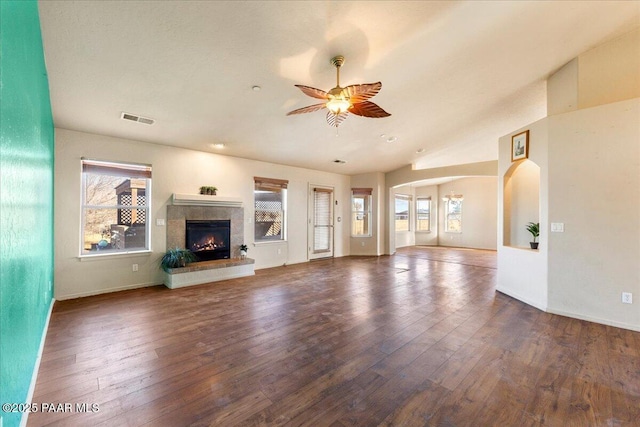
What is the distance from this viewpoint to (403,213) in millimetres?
11133

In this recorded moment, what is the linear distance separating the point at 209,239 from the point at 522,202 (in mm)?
6263

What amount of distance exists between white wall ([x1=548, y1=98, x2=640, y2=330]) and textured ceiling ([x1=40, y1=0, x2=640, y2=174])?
1.08 meters

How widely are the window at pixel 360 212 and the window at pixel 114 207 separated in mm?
5781

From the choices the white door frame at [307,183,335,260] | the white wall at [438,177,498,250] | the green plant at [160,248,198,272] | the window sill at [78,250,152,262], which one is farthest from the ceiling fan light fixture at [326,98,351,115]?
the white wall at [438,177,498,250]

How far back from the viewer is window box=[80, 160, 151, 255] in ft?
14.3

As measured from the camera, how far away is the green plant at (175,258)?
477 cm

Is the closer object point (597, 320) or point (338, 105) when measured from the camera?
point (338, 105)

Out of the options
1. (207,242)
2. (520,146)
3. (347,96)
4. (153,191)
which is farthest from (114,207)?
(520,146)

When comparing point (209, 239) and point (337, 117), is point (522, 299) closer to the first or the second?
point (337, 117)

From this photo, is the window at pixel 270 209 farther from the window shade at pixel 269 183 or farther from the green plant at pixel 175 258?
the green plant at pixel 175 258

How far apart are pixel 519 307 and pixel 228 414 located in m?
4.05

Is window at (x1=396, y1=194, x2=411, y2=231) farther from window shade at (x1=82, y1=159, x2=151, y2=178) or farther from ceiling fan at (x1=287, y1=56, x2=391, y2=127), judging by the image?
window shade at (x1=82, y1=159, x2=151, y2=178)

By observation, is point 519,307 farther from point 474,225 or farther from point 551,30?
point 474,225

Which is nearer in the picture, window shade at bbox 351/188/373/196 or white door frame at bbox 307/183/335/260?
white door frame at bbox 307/183/335/260
